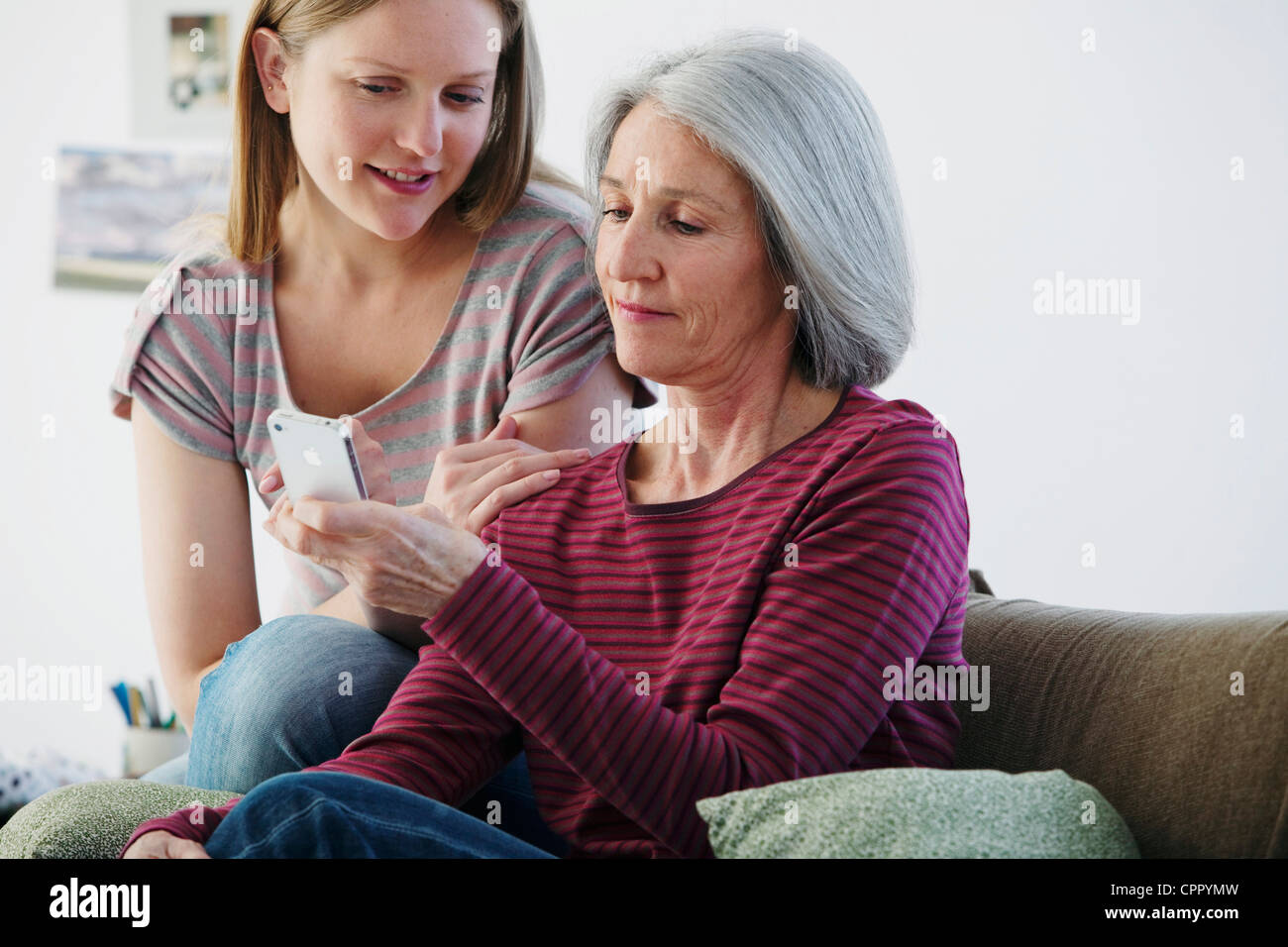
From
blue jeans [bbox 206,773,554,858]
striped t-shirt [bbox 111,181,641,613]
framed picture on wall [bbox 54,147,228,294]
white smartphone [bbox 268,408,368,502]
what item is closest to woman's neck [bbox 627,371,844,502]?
striped t-shirt [bbox 111,181,641,613]

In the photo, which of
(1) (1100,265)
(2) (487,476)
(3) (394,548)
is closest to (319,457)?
(3) (394,548)

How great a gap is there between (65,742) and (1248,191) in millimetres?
3305

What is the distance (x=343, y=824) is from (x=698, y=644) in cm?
38

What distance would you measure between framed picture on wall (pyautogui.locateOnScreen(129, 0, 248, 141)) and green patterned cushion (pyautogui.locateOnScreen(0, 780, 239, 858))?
8.85ft

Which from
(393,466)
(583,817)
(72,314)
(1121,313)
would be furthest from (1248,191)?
(72,314)

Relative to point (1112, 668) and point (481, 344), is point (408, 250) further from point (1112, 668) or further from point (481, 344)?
point (1112, 668)

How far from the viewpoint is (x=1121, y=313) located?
2936mm

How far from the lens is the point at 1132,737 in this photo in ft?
→ 4.48

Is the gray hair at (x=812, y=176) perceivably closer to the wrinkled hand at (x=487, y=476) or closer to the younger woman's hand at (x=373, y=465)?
the wrinkled hand at (x=487, y=476)

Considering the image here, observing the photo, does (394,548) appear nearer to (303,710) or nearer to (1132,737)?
(303,710)

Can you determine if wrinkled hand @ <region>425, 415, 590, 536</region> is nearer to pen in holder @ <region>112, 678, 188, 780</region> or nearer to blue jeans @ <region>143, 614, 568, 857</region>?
blue jeans @ <region>143, 614, 568, 857</region>

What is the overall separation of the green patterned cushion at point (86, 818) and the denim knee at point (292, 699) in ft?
0.49

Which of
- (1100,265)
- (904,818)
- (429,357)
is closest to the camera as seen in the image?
(904,818)

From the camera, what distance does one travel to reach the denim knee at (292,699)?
1.55 meters
